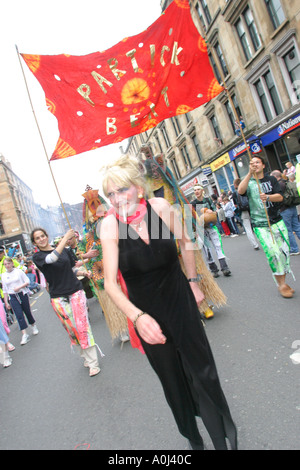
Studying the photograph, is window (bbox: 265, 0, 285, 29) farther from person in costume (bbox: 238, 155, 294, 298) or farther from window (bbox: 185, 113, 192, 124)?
person in costume (bbox: 238, 155, 294, 298)

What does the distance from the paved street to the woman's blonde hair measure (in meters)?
1.87

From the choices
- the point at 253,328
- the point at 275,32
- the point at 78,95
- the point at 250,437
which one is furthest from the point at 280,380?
the point at 275,32

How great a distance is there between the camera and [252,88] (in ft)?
56.6

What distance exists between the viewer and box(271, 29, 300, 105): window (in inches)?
531

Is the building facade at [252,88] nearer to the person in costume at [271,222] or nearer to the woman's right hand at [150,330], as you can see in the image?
the person in costume at [271,222]

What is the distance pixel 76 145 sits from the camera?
12.5 ft

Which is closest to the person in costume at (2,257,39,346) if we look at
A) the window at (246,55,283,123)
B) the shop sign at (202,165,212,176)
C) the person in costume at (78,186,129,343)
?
the person in costume at (78,186,129,343)

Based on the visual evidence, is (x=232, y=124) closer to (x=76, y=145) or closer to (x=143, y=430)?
(x=76, y=145)

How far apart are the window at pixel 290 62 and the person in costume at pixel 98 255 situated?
501 inches

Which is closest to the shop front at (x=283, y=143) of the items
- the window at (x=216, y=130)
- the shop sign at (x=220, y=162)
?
the shop sign at (x=220, y=162)

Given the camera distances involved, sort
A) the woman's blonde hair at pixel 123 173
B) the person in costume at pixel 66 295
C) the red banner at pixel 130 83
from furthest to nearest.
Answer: the person in costume at pixel 66 295 < the red banner at pixel 130 83 < the woman's blonde hair at pixel 123 173

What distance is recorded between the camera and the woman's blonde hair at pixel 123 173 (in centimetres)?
179

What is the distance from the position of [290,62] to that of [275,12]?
7.95 ft

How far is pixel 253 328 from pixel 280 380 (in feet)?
3.90
